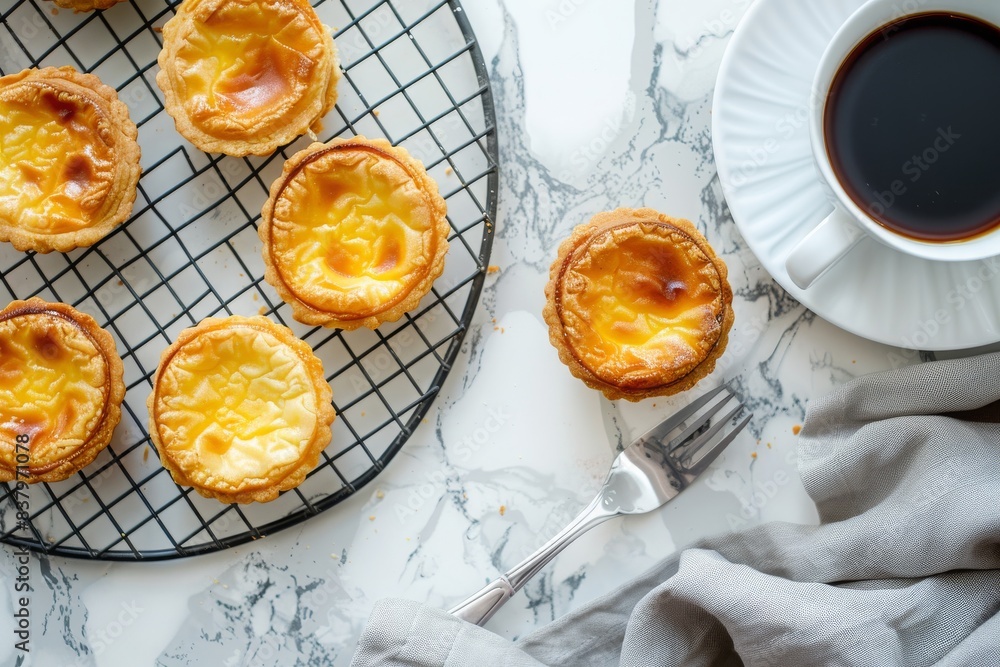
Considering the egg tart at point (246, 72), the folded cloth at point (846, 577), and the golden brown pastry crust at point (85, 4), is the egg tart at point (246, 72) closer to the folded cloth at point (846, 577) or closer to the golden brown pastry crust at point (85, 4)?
the golden brown pastry crust at point (85, 4)

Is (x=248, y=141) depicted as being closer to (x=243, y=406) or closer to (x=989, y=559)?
(x=243, y=406)

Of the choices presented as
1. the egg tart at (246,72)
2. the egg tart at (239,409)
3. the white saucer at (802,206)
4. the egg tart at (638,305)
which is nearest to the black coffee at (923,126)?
the white saucer at (802,206)

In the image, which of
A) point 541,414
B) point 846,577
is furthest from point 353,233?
point 846,577

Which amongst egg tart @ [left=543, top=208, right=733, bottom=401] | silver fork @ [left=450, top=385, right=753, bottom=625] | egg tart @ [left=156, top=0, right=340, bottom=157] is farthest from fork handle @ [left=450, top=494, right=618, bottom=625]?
egg tart @ [left=156, top=0, right=340, bottom=157]

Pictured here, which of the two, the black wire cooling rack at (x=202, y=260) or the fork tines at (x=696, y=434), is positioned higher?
the black wire cooling rack at (x=202, y=260)

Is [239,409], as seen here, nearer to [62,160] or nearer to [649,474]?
[62,160]
